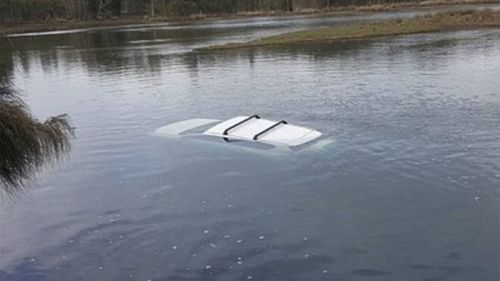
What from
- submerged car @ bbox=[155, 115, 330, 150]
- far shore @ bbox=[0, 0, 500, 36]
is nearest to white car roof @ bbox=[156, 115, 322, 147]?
submerged car @ bbox=[155, 115, 330, 150]

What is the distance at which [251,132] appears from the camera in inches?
842

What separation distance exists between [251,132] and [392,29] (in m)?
45.5

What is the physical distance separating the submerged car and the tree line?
124277mm

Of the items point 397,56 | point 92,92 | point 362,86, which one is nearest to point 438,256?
point 362,86

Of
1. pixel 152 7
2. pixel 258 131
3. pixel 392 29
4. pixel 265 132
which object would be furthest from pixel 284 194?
pixel 152 7

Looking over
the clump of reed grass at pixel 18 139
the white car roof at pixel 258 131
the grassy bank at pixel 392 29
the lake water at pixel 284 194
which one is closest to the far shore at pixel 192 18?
the grassy bank at pixel 392 29

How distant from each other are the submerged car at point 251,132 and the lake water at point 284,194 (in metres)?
0.71

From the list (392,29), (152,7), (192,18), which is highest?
(152,7)

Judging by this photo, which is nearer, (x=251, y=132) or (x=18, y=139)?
(x=18, y=139)

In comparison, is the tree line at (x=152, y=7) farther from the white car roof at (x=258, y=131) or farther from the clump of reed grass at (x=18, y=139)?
the clump of reed grass at (x=18, y=139)

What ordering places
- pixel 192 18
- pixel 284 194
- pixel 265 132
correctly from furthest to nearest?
1. pixel 192 18
2. pixel 265 132
3. pixel 284 194

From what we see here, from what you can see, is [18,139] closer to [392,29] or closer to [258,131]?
[258,131]

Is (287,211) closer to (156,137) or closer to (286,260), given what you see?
(286,260)

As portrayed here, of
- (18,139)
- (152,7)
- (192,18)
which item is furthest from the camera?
(152,7)
